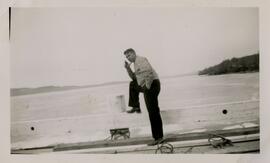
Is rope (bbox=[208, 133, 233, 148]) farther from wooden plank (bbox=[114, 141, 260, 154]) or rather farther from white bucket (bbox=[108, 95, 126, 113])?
white bucket (bbox=[108, 95, 126, 113])

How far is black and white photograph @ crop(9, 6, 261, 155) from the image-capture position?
674 mm

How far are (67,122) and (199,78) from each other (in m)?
0.27

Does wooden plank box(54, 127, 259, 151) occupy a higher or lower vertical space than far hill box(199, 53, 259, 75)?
lower

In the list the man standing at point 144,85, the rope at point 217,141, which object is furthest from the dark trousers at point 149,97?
the rope at point 217,141

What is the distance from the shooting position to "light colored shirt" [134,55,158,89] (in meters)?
0.68

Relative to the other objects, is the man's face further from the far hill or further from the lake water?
the far hill

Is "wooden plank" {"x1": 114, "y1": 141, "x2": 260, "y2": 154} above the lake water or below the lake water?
below

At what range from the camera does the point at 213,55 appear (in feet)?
2.21

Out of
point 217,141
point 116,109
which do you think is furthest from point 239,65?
point 116,109

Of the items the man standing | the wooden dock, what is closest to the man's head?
the man standing

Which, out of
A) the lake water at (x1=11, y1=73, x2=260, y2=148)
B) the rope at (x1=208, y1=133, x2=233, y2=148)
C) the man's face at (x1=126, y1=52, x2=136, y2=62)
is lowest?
the rope at (x1=208, y1=133, x2=233, y2=148)

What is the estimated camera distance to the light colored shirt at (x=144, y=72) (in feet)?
2.23

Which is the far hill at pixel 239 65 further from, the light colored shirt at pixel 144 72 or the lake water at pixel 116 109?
the light colored shirt at pixel 144 72

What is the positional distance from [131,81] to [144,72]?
31 millimetres
